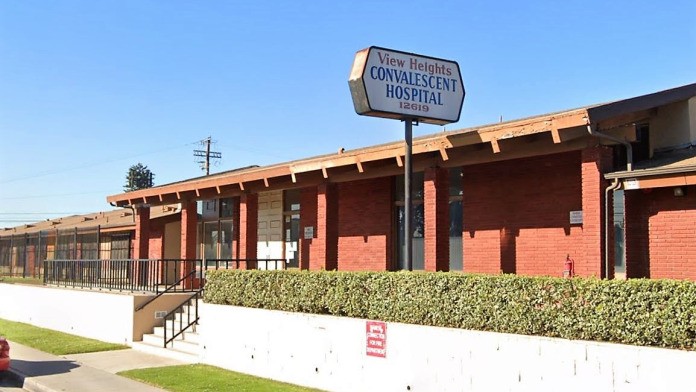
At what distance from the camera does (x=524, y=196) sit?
13.0 m

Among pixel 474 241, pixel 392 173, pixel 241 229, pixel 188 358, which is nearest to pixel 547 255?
pixel 474 241

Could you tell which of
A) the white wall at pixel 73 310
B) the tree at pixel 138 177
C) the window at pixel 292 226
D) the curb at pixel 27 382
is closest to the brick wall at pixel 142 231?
the white wall at pixel 73 310

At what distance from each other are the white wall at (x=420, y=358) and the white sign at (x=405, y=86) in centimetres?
345

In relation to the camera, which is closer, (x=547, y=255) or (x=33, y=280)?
(x=547, y=255)

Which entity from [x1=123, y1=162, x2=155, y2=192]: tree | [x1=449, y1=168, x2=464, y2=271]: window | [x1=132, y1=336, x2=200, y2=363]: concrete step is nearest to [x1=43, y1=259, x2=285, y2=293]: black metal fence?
[x1=132, y1=336, x2=200, y2=363]: concrete step

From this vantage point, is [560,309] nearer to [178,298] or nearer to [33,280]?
[178,298]

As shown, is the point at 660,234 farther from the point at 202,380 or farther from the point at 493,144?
the point at 202,380

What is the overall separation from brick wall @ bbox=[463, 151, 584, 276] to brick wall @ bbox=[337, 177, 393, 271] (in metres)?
2.45

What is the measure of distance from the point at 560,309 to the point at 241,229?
41.3ft

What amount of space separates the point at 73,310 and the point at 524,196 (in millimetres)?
13951

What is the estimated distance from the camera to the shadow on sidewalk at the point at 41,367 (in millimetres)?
13016

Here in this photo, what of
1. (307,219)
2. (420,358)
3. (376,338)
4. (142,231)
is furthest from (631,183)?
(142,231)

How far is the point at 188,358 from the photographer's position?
14.1 meters

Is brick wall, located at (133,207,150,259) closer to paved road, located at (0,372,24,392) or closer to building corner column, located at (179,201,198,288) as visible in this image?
building corner column, located at (179,201,198,288)
